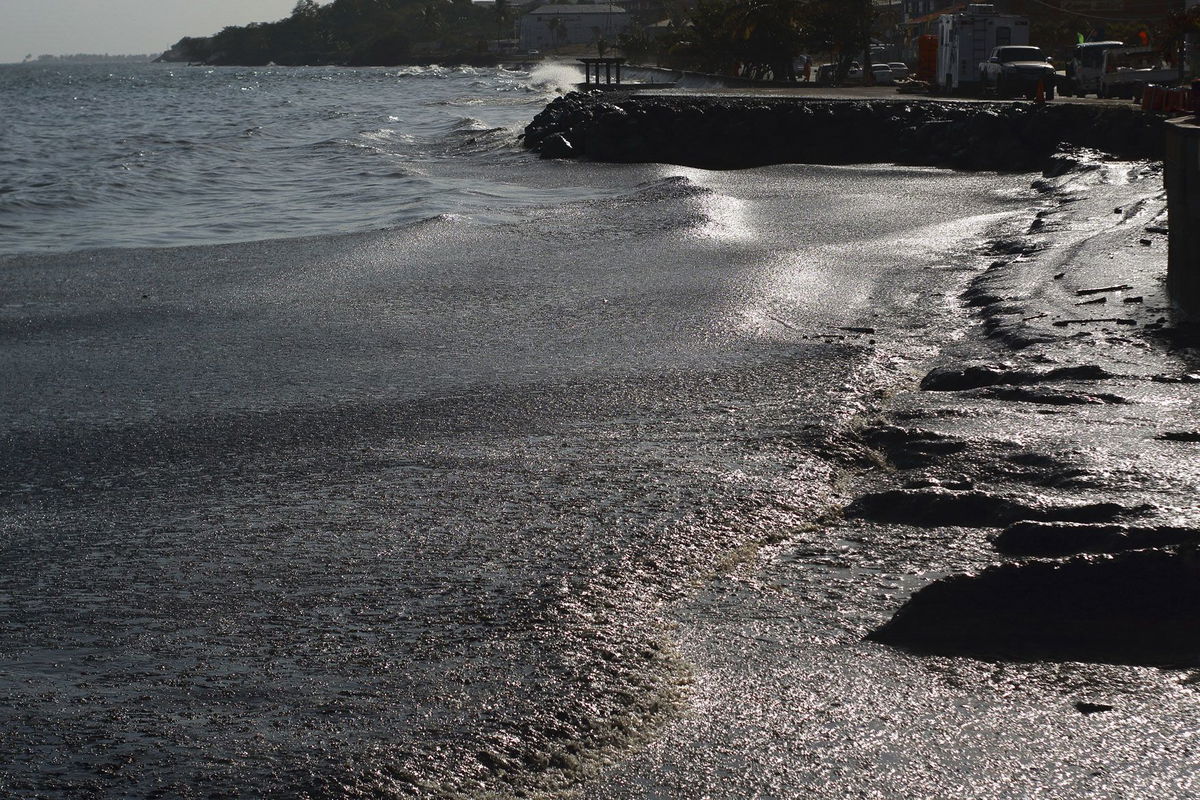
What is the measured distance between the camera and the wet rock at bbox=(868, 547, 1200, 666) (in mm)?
4000

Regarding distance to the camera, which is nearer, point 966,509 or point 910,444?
point 966,509

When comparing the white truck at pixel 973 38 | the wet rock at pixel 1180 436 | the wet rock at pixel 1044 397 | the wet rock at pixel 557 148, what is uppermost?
the white truck at pixel 973 38

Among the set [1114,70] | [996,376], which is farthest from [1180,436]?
[1114,70]

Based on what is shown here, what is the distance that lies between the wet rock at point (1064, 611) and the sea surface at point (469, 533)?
0.56 feet

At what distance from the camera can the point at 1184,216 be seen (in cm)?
884

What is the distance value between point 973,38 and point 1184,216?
2579 cm

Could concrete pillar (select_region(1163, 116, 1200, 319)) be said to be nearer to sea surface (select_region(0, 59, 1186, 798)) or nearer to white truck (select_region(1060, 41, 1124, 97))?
sea surface (select_region(0, 59, 1186, 798))

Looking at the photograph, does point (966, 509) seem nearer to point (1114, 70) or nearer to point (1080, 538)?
point (1080, 538)

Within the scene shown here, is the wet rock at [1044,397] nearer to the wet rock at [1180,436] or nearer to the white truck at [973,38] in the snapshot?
the wet rock at [1180,436]

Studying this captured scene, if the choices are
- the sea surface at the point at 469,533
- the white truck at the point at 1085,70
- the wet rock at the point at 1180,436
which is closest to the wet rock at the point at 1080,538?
the sea surface at the point at 469,533

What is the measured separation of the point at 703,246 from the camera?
525 inches

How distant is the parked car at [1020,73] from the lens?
28312 millimetres

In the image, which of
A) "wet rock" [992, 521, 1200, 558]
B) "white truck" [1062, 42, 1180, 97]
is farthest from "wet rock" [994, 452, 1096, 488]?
"white truck" [1062, 42, 1180, 97]

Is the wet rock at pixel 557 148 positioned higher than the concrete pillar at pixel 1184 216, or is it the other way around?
the wet rock at pixel 557 148
